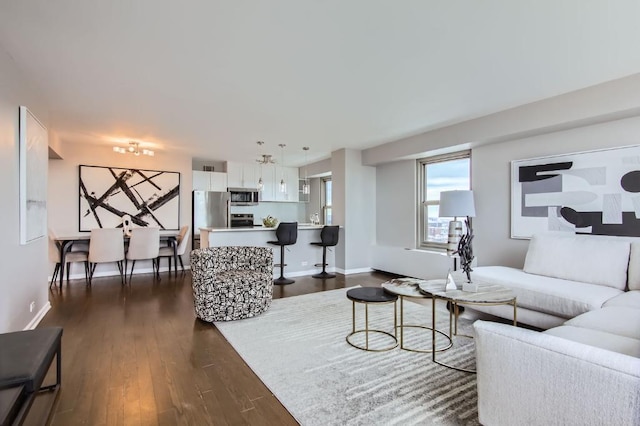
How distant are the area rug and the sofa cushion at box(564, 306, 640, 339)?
0.81 m

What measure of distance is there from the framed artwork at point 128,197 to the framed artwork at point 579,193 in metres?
6.14

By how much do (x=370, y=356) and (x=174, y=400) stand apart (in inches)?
57.0

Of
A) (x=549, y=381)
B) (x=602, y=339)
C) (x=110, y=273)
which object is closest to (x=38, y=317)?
(x=110, y=273)

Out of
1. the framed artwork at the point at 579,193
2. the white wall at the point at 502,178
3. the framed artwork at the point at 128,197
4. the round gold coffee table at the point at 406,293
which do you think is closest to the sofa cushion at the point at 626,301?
the framed artwork at the point at 579,193

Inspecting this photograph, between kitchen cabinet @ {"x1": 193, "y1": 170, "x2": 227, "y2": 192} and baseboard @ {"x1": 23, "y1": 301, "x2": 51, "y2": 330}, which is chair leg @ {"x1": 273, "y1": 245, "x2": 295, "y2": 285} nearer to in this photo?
kitchen cabinet @ {"x1": 193, "y1": 170, "x2": 227, "y2": 192}

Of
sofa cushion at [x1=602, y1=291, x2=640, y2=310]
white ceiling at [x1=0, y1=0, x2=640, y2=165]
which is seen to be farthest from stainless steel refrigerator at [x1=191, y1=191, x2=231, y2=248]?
sofa cushion at [x1=602, y1=291, x2=640, y2=310]

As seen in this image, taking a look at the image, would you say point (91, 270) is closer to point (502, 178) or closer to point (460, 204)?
point (460, 204)

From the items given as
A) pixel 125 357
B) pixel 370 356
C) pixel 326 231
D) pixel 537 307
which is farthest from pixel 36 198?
pixel 537 307

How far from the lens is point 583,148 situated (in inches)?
141

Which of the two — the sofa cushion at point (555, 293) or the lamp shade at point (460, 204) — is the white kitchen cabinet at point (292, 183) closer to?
the lamp shade at point (460, 204)

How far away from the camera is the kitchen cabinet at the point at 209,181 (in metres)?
7.20

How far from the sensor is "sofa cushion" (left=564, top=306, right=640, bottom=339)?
1.95 m

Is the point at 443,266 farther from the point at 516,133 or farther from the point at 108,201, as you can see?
the point at 108,201

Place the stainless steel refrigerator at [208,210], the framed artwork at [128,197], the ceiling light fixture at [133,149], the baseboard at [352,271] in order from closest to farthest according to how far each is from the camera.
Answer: the ceiling light fixture at [133,149] → the framed artwork at [128,197] → the baseboard at [352,271] → the stainless steel refrigerator at [208,210]
